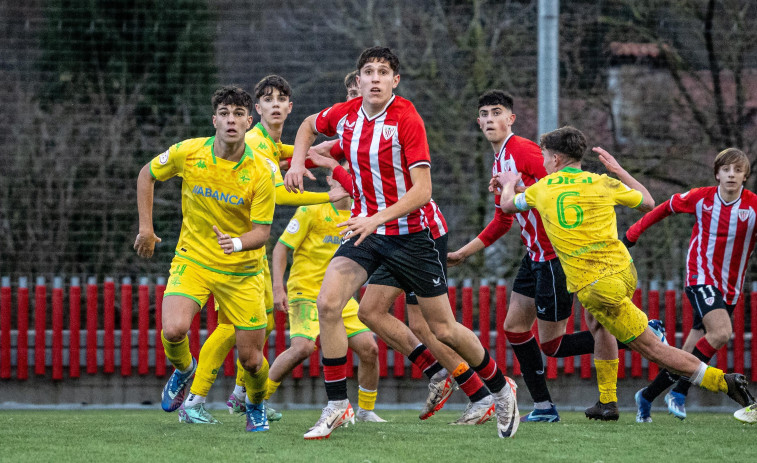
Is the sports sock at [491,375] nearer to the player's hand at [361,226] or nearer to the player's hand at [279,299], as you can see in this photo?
the player's hand at [361,226]

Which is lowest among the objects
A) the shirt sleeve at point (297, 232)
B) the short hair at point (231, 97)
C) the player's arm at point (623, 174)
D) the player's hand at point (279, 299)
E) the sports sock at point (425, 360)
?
the sports sock at point (425, 360)

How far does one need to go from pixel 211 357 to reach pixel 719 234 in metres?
3.62

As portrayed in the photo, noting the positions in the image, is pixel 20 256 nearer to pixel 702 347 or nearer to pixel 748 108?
pixel 702 347

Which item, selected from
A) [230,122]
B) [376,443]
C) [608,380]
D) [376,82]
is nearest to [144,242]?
[230,122]

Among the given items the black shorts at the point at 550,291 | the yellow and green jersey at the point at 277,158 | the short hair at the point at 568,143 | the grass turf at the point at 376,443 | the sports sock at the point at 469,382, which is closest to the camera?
the grass turf at the point at 376,443

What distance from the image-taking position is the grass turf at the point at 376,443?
4281 mm

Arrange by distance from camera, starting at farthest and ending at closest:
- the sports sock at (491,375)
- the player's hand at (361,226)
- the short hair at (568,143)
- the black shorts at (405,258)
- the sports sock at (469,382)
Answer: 1. the sports sock at (469,382)
2. the short hair at (568,143)
3. the sports sock at (491,375)
4. the black shorts at (405,258)
5. the player's hand at (361,226)

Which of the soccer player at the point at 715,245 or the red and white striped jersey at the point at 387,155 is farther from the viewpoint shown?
the soccer player at the point at 715,245

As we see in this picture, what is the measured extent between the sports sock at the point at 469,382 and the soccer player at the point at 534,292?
0.59 m

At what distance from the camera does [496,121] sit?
20.7ft

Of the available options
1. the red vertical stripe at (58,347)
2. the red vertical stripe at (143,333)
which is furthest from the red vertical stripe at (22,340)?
the red vertical stripe at (143,333)

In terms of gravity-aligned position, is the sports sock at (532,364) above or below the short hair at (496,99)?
below

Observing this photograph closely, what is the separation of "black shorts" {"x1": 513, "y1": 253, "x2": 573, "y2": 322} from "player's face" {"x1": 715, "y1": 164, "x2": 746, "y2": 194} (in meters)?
1.42

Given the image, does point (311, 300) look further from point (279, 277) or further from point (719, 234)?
point (719, 234)
